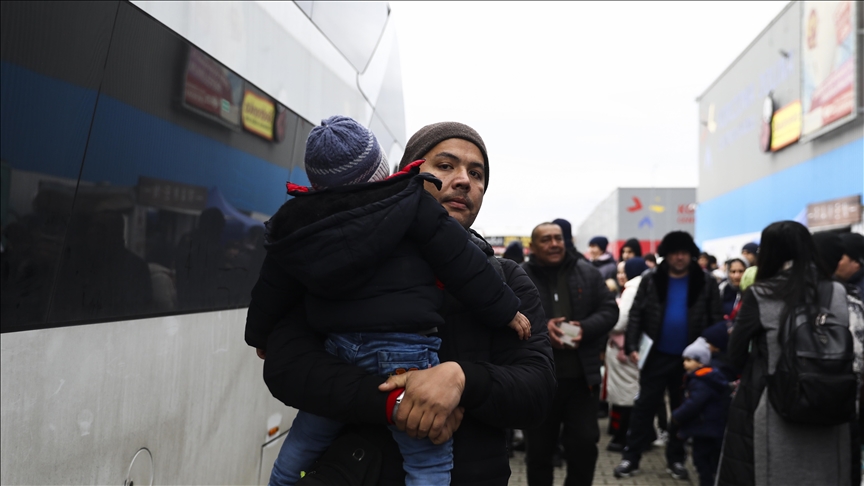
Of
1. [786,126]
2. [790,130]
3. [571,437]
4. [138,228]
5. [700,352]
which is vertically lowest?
[571,437]

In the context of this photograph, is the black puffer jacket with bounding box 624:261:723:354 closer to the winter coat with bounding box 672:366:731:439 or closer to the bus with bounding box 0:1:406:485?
the winter coat with bounding box 672:366:731:439

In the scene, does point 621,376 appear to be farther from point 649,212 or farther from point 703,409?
point 649,212

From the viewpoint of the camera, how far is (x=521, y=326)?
1730mm

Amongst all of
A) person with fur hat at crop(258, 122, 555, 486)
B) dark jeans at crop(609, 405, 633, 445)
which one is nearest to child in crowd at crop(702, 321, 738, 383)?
dark jeans at crop(609, 405, 633, 445)

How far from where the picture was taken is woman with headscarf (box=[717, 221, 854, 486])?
3.46 metres

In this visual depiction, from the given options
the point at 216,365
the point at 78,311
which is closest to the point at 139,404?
the point at 78,311

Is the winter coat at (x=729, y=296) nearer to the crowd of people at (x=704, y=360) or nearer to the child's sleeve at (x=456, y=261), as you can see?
the crowd of people at (x=704, y=360)

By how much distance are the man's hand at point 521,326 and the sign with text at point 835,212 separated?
52.7 ft

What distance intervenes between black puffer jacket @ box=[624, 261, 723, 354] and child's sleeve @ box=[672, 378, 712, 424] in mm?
461

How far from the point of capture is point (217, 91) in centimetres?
289

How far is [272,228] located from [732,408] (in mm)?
3064

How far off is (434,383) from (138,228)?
1352 mm

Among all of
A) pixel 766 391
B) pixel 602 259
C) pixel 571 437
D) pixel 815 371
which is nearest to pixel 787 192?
pixel 602 259

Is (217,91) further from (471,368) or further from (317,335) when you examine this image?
(471,368)
